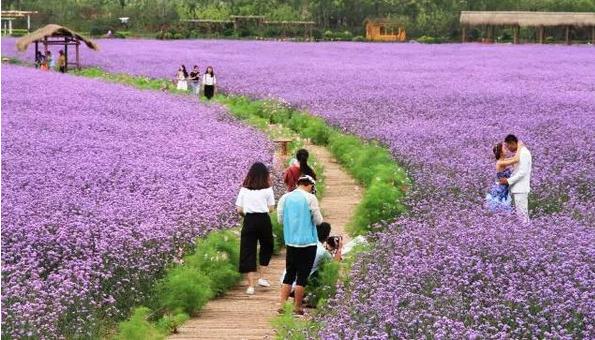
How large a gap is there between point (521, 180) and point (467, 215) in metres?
1.25

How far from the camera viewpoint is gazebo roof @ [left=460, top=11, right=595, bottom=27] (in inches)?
2835

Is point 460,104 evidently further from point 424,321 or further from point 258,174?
point 424,321

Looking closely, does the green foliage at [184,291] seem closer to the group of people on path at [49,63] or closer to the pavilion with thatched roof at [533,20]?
the group of people on path at [49,63]

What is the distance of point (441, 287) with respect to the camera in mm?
6840

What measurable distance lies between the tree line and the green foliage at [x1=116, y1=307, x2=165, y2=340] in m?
72.5

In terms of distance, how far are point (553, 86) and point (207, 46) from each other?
112ft

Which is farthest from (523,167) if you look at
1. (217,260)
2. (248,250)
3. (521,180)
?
(217,260)

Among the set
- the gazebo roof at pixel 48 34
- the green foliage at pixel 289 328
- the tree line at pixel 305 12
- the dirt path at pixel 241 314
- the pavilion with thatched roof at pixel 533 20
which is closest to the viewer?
the green foliage at pixel 289 328

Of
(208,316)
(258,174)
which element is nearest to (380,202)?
(258,174)

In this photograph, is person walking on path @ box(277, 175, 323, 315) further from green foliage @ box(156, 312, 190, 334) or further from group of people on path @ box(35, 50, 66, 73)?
group of people on path @ box(35, 50, 66, 73)

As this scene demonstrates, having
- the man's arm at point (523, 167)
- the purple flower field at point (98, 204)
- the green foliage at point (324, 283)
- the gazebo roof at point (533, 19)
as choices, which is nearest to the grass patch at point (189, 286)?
the purple flower field at point (98, 204)

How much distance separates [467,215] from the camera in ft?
31.3

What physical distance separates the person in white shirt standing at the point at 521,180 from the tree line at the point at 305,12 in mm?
69095

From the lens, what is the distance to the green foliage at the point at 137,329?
6871 mm
